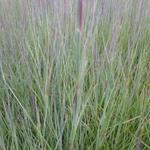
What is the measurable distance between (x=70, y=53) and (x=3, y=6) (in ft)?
2.30

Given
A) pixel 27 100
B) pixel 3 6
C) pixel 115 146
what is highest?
pixel 3 6

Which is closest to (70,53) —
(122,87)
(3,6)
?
(122,87)

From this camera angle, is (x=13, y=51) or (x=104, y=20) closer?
(x=13, y=51)

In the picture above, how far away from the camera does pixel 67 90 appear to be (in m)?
0.88

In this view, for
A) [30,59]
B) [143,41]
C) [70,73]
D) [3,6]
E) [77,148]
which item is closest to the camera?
[77,148]

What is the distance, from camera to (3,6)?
1.50 m

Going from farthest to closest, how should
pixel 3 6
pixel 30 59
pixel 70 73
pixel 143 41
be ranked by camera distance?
1. pixel 3 6
2. pixel 143 41
3. pixel 30 59
4. pixel 70 73

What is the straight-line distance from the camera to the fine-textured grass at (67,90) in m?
0.76

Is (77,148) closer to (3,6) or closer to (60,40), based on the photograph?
(60,40)

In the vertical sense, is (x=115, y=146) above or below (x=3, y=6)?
below

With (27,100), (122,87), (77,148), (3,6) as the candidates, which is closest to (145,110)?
(122,87)

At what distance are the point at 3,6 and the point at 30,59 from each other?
640mm

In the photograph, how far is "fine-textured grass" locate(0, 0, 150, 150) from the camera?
2.48 ft

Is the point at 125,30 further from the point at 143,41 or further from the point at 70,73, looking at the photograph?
the point at 70,73
